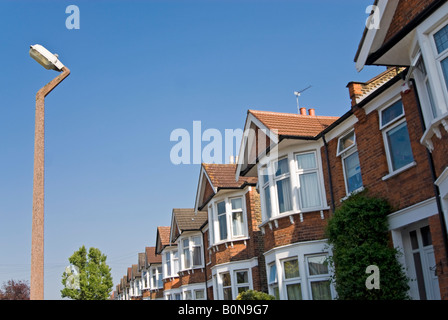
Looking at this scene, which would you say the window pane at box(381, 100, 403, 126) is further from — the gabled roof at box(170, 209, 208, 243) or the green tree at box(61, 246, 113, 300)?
the green tree at box(61, 246, 113, 300)

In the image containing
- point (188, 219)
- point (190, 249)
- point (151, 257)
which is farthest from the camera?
point (151, 257)

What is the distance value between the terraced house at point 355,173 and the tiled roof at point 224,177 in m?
0.05

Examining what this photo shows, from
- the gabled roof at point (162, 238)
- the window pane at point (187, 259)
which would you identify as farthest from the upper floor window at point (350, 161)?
the gabled roof at point (162, 238)

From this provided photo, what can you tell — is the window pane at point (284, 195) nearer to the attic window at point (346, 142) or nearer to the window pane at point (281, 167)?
the window pane at point (281, 167)

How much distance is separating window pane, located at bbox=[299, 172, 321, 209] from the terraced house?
0.03 meters

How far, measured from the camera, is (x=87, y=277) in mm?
51812

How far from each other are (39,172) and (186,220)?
80.2 ft

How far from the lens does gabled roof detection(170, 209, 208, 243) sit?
1179 inches

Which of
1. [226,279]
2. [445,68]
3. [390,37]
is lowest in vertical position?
[226,279]

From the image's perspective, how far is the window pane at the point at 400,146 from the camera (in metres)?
11.4

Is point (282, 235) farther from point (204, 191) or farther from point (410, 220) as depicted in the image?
point (204, 191)

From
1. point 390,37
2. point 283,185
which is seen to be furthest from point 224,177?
point 390,37

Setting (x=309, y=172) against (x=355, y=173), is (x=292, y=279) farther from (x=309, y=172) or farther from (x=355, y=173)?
(x=355, y=173)
